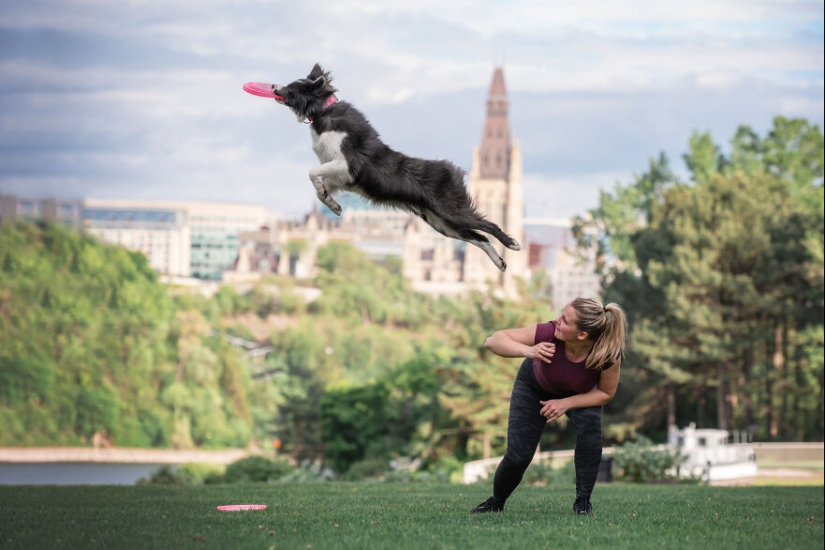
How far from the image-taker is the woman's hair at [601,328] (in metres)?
6.30

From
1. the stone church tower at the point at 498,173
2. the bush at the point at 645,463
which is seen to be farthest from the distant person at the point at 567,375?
the stone church tower at the point at 498,173

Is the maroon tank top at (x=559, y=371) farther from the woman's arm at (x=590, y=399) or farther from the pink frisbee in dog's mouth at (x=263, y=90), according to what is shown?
the pink frisbee in dog's mouth at (x=263, y=90)

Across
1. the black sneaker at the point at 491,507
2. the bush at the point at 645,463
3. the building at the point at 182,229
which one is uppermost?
the building at the point at 182,229

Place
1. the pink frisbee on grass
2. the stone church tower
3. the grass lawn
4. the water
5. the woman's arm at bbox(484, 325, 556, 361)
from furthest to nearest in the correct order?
1. the stone church tower
2. the water
3. the pink frisbee on grass
4. the woman's arm at bbox(484, 325, 556, 361)
5. the grass lawn

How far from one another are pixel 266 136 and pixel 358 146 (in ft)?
354

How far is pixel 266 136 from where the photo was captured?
112562mm

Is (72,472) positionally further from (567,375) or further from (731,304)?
(567,375)

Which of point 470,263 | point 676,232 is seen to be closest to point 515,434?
point 676,232

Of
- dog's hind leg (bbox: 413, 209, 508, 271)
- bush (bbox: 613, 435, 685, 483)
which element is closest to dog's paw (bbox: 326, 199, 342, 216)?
dog's hind leg (bbox: 413, 209, 508, 271)

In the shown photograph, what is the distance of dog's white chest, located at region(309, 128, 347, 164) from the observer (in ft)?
20.9

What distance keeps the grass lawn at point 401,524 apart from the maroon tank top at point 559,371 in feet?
2.67

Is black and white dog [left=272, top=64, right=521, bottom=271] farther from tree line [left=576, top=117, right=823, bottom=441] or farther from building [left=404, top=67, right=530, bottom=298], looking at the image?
building [left=404, top=67, right=530, bottom=298]

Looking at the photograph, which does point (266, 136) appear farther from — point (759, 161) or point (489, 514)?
point (489, 514)

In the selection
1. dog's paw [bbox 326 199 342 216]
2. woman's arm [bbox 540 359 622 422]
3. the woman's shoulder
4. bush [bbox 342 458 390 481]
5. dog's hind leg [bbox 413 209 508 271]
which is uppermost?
dog's paw [bbox 326 199 342 216]
